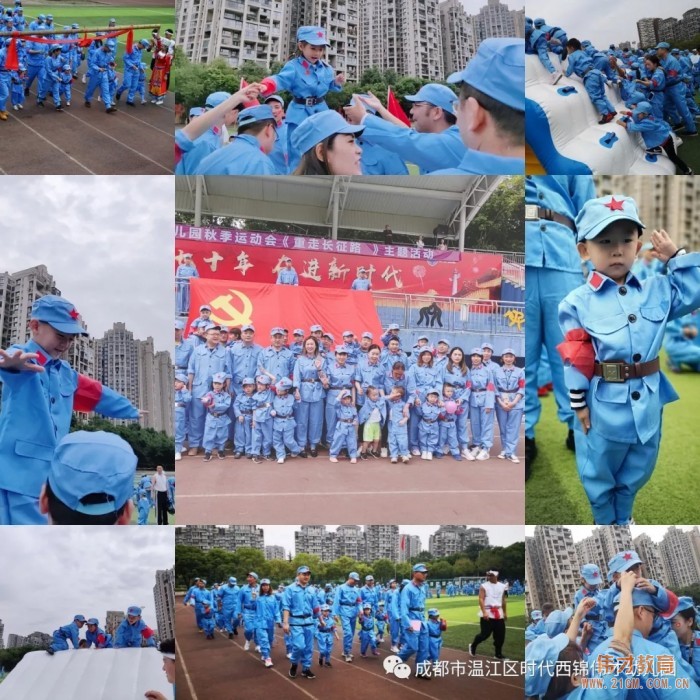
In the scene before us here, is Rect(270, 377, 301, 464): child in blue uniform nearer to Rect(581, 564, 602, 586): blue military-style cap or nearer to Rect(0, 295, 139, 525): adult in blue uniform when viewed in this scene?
Rect(0, 295, 139, 525): adult in blue uniform

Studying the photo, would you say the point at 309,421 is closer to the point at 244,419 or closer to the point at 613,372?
the point at 244,419

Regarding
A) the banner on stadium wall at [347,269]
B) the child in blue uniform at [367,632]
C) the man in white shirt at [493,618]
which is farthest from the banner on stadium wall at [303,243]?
the child in blue uniform at [367,632]

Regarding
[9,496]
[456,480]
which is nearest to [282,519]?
[456,480]

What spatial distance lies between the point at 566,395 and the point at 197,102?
3.25 m

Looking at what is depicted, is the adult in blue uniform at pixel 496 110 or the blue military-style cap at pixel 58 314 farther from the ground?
the adult in blue uniform at pixel 496 110

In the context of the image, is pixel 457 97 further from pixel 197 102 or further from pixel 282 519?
pixel 282 519

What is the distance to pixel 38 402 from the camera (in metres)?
4.38

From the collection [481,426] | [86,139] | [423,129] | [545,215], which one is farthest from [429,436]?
[86,139]

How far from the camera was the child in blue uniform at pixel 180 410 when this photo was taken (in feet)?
15.3

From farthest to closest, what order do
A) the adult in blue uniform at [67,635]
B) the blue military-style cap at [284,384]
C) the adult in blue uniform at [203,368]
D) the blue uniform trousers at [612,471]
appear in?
the blue military-style cap at [284,384]
the adult in blue uniform at [203,368]
the adult in blue uniform at [67,635]
the blue uniform trousers at [612,471]

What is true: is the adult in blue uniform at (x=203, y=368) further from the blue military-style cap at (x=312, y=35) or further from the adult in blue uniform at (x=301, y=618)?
the blue military-style cap at (x=312, y=35)

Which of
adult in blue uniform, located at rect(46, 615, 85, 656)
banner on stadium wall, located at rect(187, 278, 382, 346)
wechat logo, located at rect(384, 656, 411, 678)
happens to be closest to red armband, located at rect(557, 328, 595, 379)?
banner on stadium wall, located at rect(187, 278, 382, 346)

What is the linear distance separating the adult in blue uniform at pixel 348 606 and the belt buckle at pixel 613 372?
2113mm

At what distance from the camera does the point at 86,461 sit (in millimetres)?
4242
